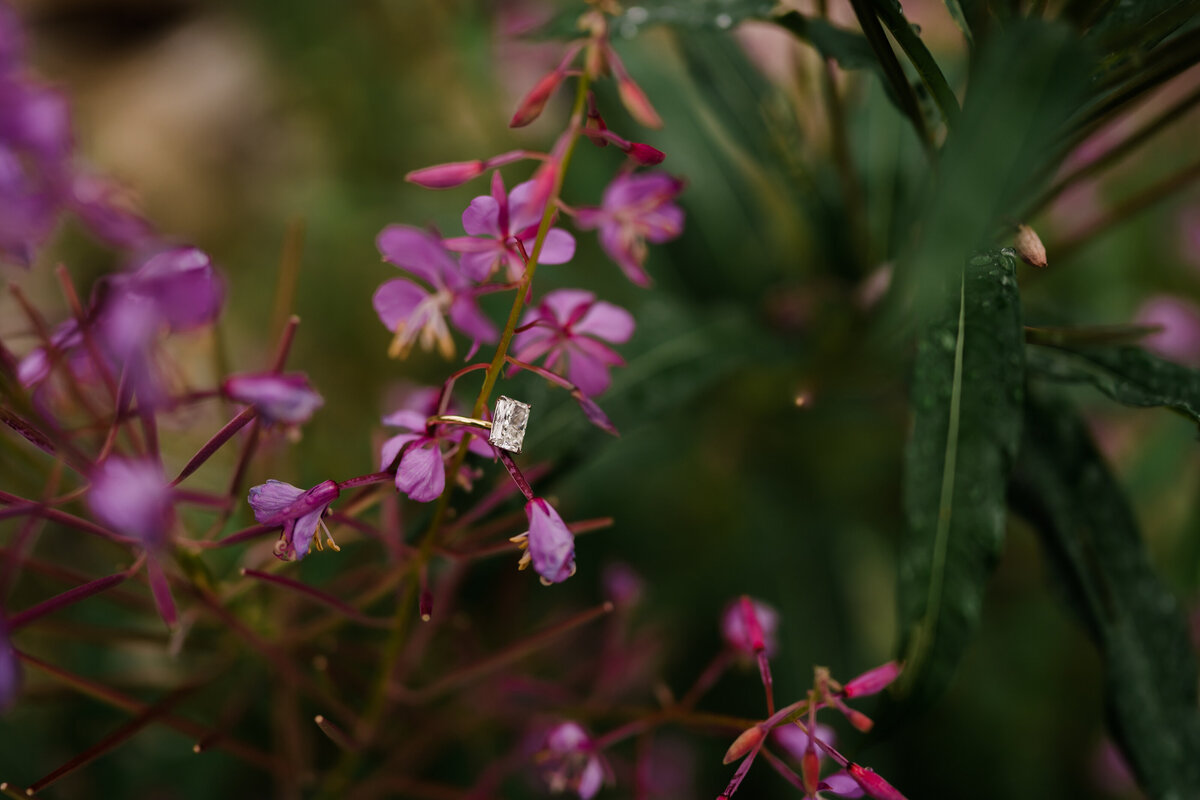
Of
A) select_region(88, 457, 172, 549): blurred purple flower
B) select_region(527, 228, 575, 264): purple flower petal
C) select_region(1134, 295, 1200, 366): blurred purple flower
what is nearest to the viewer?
select_region(88, 457, 172, 549): blurred purple flower

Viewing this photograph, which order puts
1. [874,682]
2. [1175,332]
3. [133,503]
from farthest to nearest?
[1175,332]
[874,682]
[133,503]

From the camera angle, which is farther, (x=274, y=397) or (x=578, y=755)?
(x=578, y=755)

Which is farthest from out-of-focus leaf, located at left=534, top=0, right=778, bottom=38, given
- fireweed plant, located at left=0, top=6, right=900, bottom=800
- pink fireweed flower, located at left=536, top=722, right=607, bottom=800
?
pink fireweed flower, located at left=536, top=722, right=607, bottom=800

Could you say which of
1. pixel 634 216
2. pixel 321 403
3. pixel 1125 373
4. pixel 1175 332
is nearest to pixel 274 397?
pixel 321 403

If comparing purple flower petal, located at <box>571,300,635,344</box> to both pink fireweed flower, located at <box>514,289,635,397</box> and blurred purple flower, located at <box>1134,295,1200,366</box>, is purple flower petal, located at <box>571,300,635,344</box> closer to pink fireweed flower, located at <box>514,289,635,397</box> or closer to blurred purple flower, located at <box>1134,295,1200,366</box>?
pink fireweed flower, located at <box>514,289,635,397</box>

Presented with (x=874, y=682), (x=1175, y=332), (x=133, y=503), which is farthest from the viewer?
(x=1175, y=332)

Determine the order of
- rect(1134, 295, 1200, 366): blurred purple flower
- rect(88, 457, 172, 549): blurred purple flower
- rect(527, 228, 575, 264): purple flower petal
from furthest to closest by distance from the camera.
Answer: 1. rect(1134, 295, 1200, 366): blurred purple flower
2. rect(527, 228, 575, 264): purple flower petal
3. rect(88, 457, 172, 549): blurred purple flower

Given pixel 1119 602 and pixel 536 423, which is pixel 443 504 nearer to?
pixel 536 423
